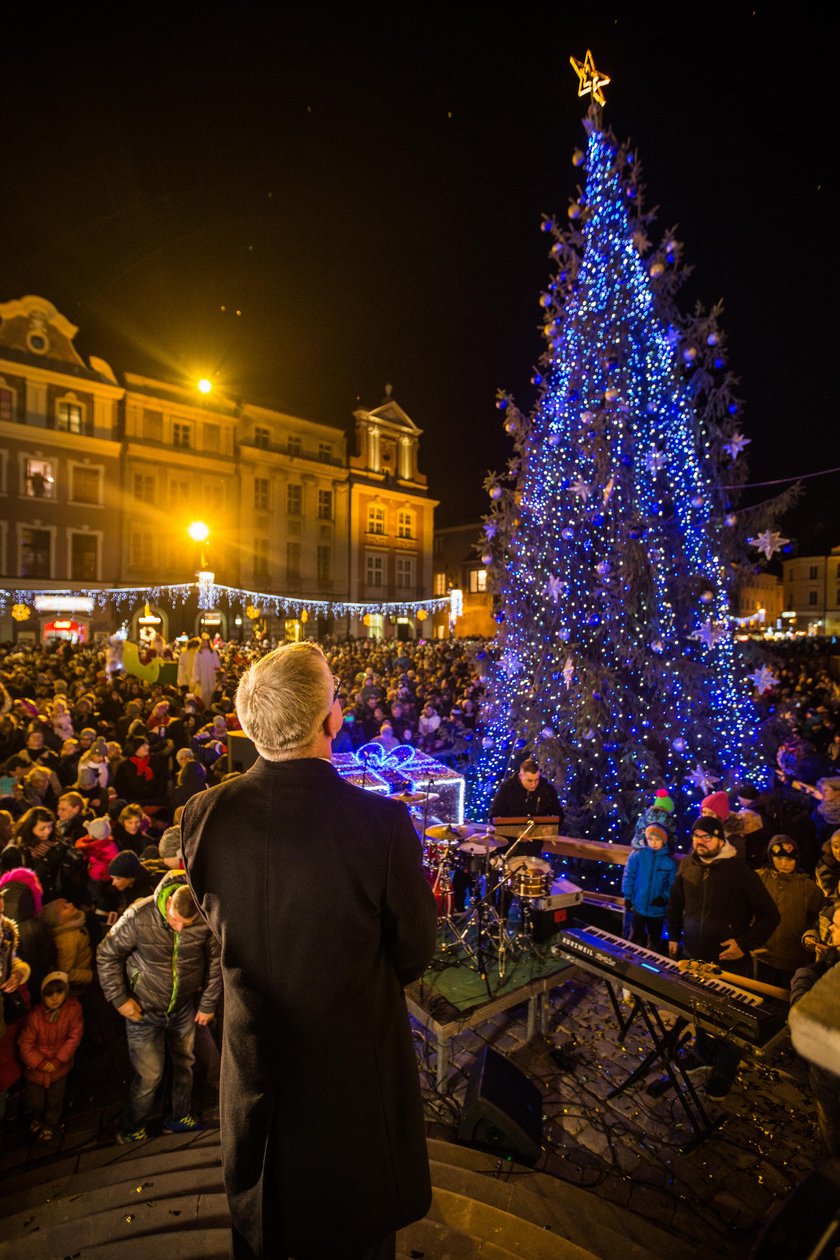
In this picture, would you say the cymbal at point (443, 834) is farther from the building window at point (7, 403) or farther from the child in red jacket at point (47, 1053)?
the building window at point (7, 403)

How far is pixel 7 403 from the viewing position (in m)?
29.7

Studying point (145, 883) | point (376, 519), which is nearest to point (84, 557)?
point (376, 519)

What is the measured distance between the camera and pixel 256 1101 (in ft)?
5.33

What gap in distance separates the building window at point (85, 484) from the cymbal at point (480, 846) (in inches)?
1336

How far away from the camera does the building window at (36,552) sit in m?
30.4

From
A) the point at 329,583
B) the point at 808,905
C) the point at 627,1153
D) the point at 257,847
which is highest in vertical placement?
the point at 329,583

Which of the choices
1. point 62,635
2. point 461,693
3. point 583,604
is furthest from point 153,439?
point 583,604

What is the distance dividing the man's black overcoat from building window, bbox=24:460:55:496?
3560 cm

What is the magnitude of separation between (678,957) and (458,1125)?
2257 mm

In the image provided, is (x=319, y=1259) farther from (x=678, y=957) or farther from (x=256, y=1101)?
(x=678, y=957)

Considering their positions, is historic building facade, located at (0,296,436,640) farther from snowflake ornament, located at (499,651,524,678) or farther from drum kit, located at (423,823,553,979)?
drum kit, located at (423,823,553,979)

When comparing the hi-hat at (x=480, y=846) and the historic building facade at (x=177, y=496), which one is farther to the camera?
the historic building facade at (x=177, y=496)

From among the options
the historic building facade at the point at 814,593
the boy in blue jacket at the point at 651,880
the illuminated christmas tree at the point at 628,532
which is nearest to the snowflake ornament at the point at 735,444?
the illuminated christmas tree at the point at 628,532

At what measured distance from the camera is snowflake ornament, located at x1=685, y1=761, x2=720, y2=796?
312 inches
